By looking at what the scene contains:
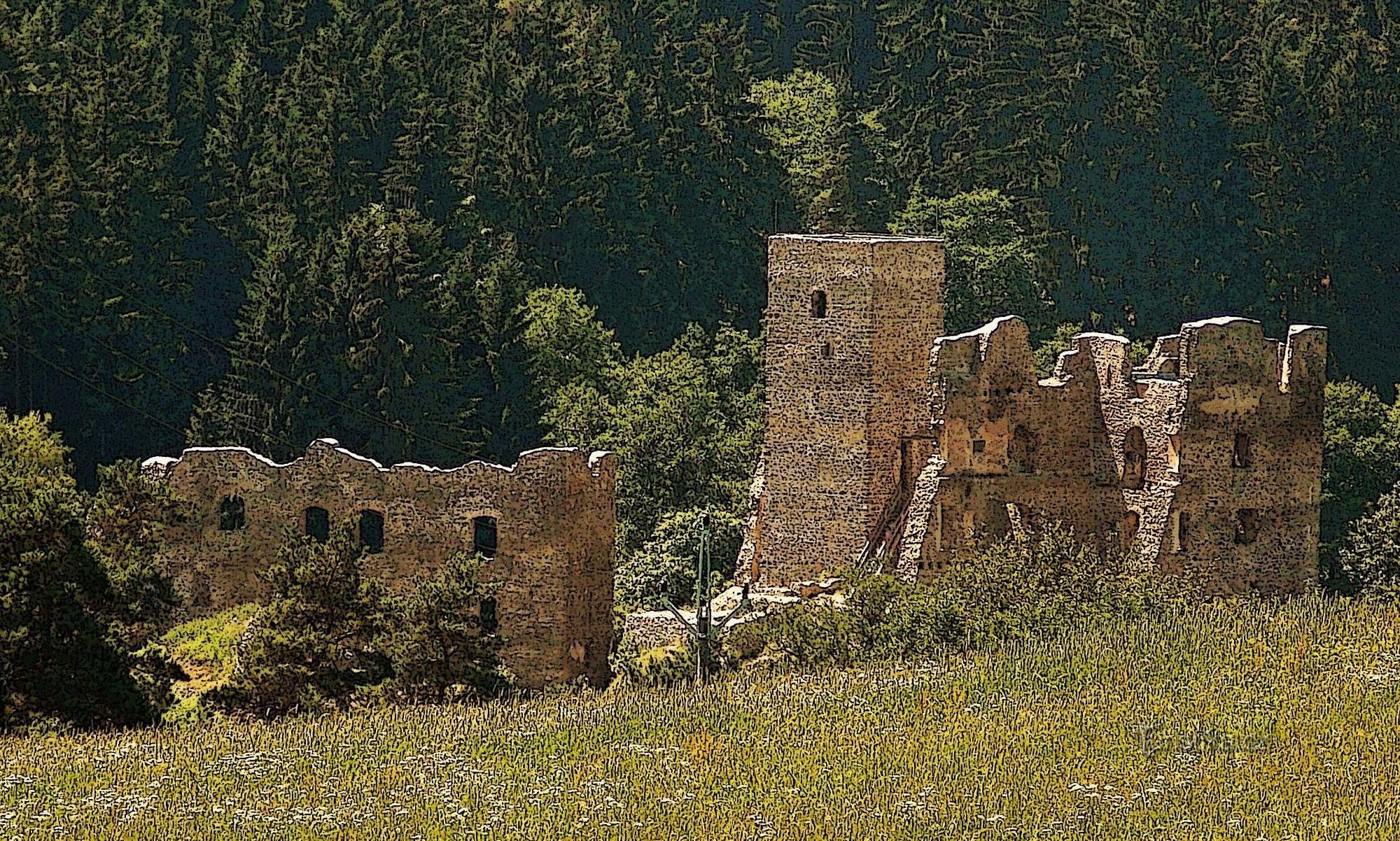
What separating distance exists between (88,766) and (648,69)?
4765 cm

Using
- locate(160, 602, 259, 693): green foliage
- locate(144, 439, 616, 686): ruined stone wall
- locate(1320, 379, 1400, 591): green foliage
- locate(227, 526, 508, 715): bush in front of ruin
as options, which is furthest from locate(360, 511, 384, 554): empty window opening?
locate(227, 526, 508, 715): bush in front of ruin

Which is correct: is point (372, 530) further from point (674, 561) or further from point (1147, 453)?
point (1147, 453)

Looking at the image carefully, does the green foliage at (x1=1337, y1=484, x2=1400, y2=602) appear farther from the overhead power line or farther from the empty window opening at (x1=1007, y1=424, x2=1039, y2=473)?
the overhead power line

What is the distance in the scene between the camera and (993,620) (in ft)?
100

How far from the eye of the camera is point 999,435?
36969 millimetres

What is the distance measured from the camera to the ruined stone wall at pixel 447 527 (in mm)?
35875

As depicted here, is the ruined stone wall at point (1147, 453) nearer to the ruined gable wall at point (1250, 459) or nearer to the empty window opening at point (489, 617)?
the ruined gable wall at point (1250, 459)

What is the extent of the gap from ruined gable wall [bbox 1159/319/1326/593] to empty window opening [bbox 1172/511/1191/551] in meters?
0.02

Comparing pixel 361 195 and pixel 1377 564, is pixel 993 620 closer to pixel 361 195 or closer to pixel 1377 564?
pixel 1377 564

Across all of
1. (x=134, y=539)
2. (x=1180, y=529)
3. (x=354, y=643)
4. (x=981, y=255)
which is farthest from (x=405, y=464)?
(x=981, y=255)

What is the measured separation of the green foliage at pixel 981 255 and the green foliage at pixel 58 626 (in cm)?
2889

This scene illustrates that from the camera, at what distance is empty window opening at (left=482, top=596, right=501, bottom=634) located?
36.2m

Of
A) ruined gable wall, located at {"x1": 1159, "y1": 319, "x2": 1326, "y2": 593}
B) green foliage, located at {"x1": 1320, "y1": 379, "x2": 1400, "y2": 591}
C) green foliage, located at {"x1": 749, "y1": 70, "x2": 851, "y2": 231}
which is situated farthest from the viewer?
green foliage, located at {"x1": 749, "y1": 70, "x2": 851, "y2": 231}

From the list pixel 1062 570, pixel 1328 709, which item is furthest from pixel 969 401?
pixel 1328 709
